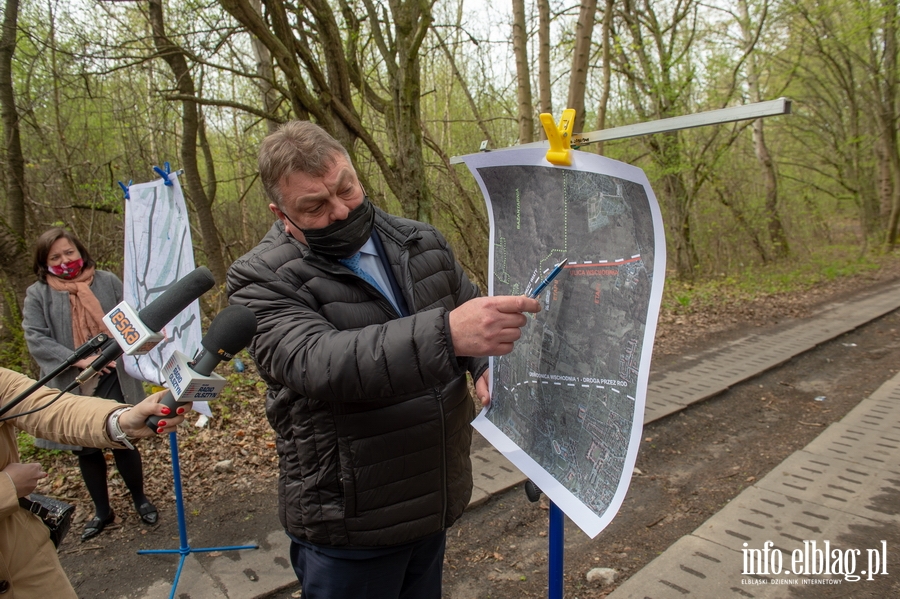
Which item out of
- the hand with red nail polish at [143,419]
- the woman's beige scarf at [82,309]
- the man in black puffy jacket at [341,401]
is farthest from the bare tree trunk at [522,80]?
the hand with red nail polish at [143,419]

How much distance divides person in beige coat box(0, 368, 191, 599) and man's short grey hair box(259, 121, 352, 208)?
78 centimetres

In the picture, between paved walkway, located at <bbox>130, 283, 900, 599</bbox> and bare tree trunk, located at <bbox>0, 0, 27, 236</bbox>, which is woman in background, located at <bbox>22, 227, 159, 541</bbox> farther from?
bare tree trunk, located at <bbox>0, 0, 27, 236</bbox>

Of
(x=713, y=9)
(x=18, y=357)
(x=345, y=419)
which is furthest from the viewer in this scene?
(x=713, y=9)

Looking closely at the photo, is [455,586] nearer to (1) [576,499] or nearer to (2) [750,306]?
(1) [576,499]

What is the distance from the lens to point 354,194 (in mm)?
1717

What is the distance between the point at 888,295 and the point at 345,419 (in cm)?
1276

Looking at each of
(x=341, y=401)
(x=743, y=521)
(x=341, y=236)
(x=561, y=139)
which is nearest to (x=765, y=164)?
(x=743, y=521)

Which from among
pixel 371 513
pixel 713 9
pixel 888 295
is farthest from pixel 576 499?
pixel 713 9

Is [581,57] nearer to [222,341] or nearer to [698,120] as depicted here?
[698,120]

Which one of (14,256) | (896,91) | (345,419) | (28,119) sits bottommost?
(345,419)

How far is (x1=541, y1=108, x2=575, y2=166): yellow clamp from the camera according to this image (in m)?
1.38

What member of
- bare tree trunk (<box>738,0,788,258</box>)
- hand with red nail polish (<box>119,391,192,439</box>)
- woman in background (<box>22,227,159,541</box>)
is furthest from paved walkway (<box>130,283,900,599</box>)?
bare tree trunk (<box>738,0,788,258</box>)

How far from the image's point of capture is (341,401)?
A: 146 centimetres

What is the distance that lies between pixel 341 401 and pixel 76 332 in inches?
122
